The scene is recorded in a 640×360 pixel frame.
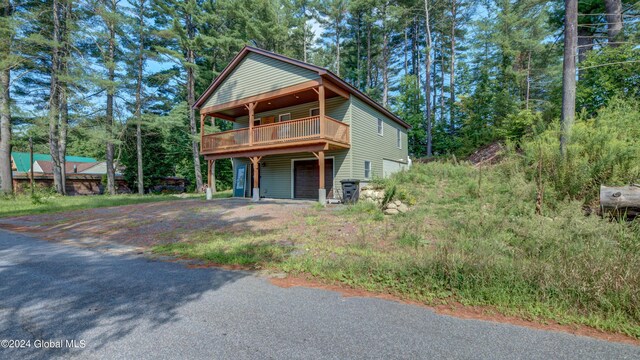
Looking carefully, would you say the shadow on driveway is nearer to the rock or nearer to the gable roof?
the rock

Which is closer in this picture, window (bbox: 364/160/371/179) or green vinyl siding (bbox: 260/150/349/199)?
window (bbox: 364/160/371/179)

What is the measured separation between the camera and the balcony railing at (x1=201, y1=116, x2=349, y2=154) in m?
11.7

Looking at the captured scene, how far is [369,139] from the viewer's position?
14.7 meters

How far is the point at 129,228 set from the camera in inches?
318

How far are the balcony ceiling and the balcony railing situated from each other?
180cm

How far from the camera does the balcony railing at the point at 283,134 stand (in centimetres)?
1173

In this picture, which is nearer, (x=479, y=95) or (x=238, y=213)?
(x=238, y=213)

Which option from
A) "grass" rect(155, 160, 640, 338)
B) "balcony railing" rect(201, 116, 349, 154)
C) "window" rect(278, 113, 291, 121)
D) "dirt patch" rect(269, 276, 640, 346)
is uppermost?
"window" rect(278, 113, 291, 121)

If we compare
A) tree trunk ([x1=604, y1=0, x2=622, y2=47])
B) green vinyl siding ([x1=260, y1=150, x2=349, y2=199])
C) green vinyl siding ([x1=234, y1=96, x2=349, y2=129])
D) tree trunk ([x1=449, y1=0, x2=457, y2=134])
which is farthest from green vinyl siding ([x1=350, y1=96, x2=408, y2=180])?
tree trunk ([x1=604, y1=0, x2=622, y2=47])

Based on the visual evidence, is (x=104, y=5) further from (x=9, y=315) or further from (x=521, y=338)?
(x=521, y=338)

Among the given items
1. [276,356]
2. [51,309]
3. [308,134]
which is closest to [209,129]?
[308,134]

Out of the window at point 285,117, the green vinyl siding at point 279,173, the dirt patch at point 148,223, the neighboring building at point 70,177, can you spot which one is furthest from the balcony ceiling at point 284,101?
the neighboring building at point 70,177

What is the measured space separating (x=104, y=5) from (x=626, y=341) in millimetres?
28983

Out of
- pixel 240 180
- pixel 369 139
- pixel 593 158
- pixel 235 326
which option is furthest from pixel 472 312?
pixel 240 180
